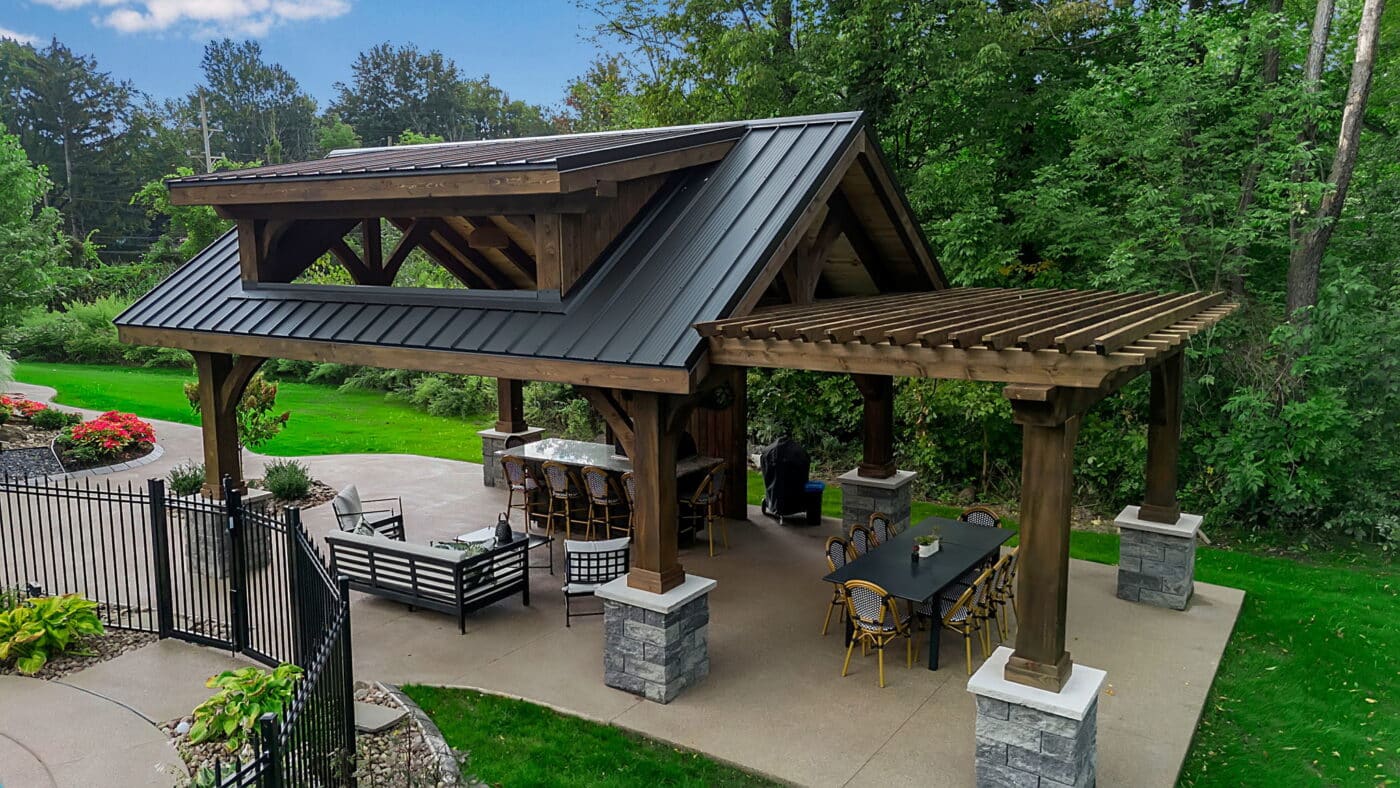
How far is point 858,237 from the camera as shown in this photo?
383 inches

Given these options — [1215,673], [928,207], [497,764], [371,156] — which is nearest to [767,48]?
[928,207]

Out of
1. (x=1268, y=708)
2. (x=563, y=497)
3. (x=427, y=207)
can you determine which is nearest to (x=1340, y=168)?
(x=1268, y=708)

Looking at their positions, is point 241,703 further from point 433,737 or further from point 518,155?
point 518,155

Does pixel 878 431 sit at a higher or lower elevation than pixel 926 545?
higher

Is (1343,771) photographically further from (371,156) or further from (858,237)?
(371,156)

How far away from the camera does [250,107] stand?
61.4 m

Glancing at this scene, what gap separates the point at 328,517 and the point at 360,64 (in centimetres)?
5739

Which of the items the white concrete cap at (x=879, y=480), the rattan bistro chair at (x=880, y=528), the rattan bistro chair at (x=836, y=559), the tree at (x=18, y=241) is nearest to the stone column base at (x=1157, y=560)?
the rattan bistro chair at (x=880, y=528)

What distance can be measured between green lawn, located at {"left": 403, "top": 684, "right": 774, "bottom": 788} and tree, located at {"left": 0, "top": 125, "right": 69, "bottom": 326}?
16340 millimetres

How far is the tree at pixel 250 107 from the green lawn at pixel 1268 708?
6231 cm

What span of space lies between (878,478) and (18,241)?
1791cm

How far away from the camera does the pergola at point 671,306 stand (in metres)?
5.69

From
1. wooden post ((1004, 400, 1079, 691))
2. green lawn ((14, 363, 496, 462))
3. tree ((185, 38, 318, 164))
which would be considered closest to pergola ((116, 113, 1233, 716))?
wooden post ((1004, 400, 1079, 691))

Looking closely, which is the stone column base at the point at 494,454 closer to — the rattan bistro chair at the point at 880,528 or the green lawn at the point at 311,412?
the green lawn at the point at 311,412
